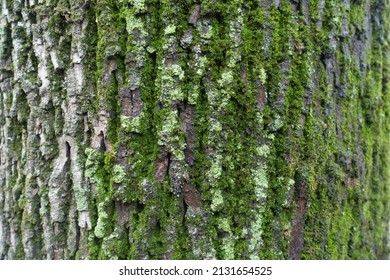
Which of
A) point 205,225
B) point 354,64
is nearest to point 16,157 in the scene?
point 205,225

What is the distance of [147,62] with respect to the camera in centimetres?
141

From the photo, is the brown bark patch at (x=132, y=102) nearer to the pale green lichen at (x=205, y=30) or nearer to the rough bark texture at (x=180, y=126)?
the rough bark texture at (x=180, y=126)

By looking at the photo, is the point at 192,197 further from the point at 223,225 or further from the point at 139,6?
the point at 139,6

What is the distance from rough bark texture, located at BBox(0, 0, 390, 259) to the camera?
139 cm

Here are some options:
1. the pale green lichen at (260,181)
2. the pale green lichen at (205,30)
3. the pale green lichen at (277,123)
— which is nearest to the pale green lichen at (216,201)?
the pale green lichen at (260,181)

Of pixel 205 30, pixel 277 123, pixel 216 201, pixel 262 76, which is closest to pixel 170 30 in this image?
pixel 205 30

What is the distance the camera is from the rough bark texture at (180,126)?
1395 millimetres

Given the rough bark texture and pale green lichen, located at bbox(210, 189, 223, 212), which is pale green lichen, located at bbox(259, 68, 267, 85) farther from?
pale green lichen, located at bbox(210, 189, 223, 212)

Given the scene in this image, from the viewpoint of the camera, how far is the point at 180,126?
Result: 1.39 m

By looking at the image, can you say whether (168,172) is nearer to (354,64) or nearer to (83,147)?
(83,147)

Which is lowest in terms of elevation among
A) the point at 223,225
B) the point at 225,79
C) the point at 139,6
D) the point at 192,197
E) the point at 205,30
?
the point at 223,225

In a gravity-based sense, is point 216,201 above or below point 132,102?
below

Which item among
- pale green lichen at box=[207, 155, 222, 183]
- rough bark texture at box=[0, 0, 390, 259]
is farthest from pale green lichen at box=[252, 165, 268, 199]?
pale green lichen at box=[207, 155, 222, 183]

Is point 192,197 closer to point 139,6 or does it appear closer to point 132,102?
point 132,102
